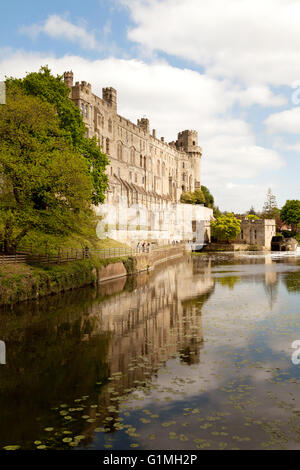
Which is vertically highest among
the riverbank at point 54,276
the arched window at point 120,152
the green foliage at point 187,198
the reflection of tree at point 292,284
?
the arched window at point 120,152

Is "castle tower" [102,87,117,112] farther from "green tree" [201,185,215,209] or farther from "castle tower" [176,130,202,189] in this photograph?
"green tree" [201,185,215,209]

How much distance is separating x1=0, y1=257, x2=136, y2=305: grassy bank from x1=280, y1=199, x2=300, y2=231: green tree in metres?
Answer: 98.0

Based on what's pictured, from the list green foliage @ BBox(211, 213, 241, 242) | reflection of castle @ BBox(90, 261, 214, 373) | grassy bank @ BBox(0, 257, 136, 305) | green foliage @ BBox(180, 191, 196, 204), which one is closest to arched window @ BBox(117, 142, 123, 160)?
green foliage @ BBox(211, 213, 241, 242)

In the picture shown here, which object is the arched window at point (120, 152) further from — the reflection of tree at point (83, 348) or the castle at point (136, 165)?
the reflection of tree at point (83, 348)

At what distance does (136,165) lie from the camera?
80250 mm

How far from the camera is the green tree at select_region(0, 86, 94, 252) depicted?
24.0 meters

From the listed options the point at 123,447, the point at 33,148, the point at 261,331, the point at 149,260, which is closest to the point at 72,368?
the point at 123,447

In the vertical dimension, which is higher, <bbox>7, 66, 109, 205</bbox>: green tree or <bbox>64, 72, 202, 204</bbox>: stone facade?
<bbox>64, 72, 202, 204</bbox>: stone facade

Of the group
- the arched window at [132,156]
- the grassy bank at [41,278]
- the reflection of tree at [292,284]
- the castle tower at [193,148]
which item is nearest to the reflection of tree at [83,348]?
the grassy bank at [41,278]

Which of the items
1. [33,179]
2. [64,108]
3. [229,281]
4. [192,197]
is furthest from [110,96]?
[192,197]

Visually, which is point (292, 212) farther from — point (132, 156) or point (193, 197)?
point (132, 156)

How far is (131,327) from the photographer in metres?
16.9

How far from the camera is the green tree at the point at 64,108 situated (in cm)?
3178
